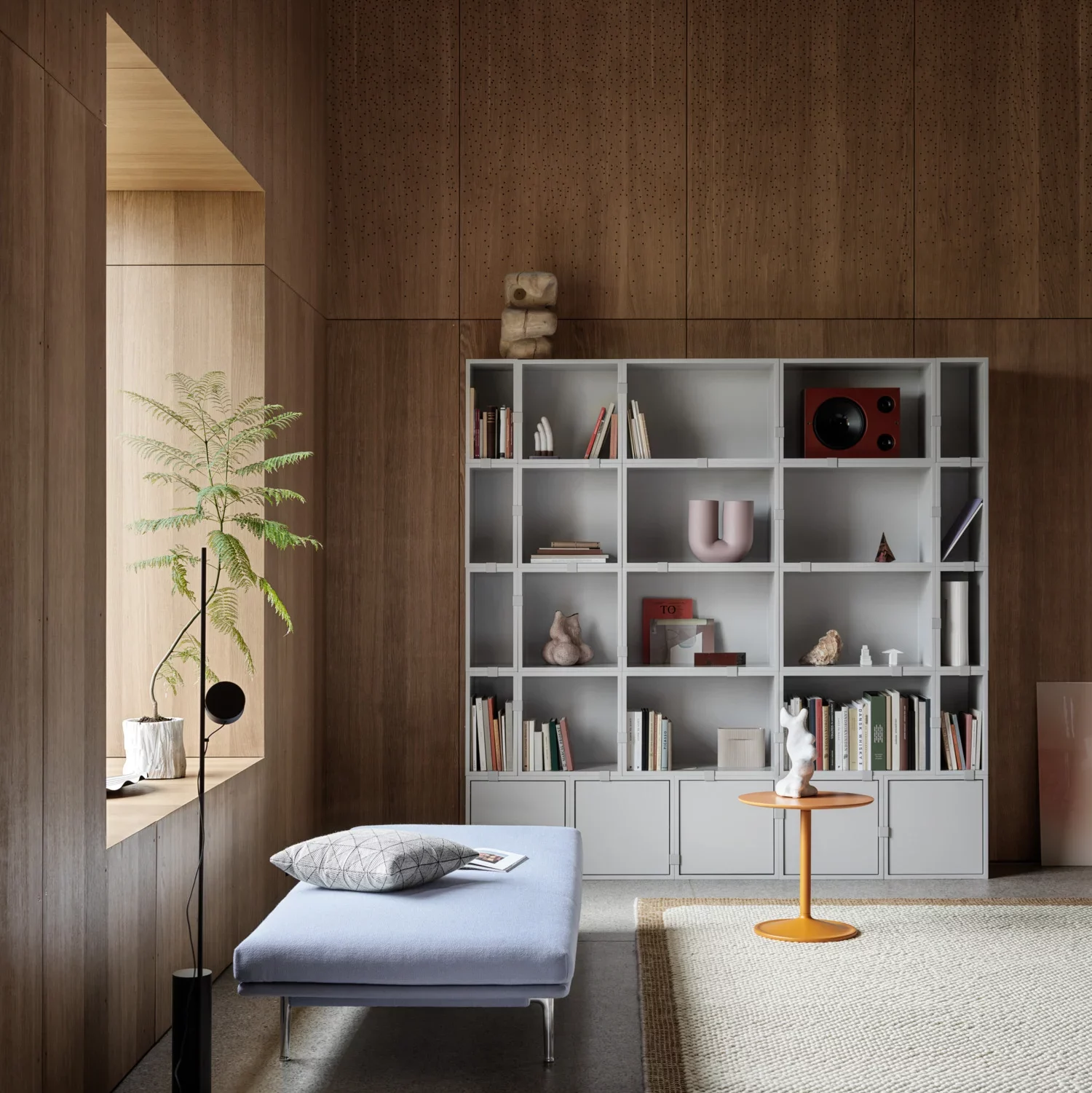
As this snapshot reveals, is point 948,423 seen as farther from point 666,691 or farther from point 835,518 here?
point 666,691

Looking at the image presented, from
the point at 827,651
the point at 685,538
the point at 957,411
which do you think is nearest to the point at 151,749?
the point at 685,538

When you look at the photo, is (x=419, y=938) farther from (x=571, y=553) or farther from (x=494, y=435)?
(x=494, y=435)

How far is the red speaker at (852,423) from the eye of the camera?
529cm

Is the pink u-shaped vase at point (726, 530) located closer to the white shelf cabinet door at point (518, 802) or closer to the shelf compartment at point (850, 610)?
Answer: the shelf compartment at point (850, 610)

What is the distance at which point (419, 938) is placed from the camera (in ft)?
9.98

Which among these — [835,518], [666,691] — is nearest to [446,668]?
[666,691]

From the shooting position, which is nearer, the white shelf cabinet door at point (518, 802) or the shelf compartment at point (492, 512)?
the white shelf cabinet door at point (518, 802)

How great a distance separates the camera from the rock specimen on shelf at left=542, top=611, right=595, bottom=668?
531 cm

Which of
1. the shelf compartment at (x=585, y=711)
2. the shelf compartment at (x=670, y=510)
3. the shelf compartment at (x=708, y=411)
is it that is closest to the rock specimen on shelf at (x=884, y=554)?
the shelf compartment at (x=670, y=510)

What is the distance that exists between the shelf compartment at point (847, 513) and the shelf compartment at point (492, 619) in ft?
4.28

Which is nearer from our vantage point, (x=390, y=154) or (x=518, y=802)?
(x=518, y=802)

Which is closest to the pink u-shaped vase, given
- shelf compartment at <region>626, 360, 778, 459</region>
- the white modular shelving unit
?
the white modular shelving unit

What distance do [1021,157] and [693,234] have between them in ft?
5.03

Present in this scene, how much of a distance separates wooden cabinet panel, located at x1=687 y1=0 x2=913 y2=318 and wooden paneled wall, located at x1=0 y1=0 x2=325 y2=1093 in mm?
2479
